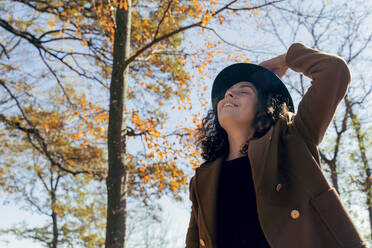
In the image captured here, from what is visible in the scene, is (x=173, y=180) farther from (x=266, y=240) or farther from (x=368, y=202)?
(x=368, y=202)

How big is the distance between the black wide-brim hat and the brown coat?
184 mm

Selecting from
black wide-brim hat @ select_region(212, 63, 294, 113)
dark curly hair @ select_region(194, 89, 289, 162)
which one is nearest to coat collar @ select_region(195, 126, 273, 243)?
dark curly hair @ select_region(194, 89, 289, 162)

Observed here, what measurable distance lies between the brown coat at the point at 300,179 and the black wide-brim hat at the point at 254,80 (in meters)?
0.18

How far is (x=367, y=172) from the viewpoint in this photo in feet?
34.5

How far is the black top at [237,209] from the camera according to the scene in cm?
174

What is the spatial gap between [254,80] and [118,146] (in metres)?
3.73

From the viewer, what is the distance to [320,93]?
5.75 ft

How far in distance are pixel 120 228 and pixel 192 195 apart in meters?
3.31

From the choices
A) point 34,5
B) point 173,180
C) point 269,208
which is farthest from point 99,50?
point 269,208

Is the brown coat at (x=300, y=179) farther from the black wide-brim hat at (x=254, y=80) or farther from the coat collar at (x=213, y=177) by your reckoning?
the black wide-brim hat at (x=254, y=80)

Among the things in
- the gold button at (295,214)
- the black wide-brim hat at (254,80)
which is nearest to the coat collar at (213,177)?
the gold button at (295,214)

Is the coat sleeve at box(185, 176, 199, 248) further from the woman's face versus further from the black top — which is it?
the woman's face

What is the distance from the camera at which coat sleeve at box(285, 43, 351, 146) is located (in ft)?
5.71

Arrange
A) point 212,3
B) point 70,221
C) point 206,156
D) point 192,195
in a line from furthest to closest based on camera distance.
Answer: point 70,221, point 212,3, point 206,156, point 192,195
